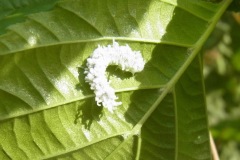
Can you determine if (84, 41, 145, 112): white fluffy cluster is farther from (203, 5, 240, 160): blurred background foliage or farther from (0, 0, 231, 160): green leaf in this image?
(203, 5, 240, 160): blurred background foliage

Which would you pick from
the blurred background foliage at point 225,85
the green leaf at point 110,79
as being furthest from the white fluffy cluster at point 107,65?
the blurred background foliage at point 225,85

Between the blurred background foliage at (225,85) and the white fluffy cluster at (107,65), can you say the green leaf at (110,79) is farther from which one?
the blurred background foliage at (225,85)

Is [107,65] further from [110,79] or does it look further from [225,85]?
[225,85]

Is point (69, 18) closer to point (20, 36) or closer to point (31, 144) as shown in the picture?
point (20, 36)

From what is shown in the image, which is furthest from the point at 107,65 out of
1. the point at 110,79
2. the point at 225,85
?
the point at 225,85

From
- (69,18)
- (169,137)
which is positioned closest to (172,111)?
(169,137)

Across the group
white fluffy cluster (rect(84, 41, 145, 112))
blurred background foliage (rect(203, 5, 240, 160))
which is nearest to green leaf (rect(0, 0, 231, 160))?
white fluffy cluster (rect(84, 41, 145, 112))

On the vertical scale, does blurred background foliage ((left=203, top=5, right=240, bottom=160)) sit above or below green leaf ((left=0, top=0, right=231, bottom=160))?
above

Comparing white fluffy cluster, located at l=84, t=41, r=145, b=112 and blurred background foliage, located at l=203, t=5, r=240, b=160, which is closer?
white fluffy cluster, located at l=84, t=41, r=145, b=112
